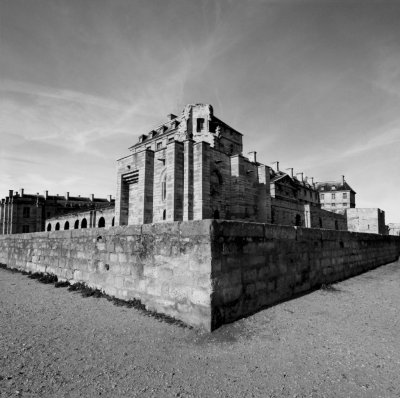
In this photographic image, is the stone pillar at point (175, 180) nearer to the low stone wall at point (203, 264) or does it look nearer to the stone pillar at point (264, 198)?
the stone pillar at point (264, 198)

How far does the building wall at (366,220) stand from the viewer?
36.5 meters

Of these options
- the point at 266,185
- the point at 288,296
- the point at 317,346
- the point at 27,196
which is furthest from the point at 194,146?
the point at 27,196

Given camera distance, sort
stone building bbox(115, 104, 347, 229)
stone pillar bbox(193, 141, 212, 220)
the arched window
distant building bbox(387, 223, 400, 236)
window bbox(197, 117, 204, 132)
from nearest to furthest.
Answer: stone pillar bbox(193, 141, 212, 220)
stone building bbox(115, 104, 347, 229)
the arched window
window bbox(197, 117, 204, 132)
distant building bbox(387, 223, 400, 236)

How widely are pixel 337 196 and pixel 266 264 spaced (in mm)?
66359

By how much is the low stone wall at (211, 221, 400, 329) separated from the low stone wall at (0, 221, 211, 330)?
27 cm

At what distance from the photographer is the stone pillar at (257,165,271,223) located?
2666 cm

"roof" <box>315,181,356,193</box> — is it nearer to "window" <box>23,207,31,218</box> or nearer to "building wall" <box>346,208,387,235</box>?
"building wall" <box>346,208,387,235</box>

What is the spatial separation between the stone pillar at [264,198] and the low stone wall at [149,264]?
852 inches

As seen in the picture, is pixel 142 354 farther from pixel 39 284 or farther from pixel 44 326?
pixel 39 284

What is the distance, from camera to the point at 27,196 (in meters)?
50.6

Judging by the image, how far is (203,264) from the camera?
13.1ft

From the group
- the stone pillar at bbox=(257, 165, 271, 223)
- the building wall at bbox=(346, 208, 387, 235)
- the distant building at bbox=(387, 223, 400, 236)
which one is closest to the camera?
the stone pillar at bbox=(257, 165, 271, 223)

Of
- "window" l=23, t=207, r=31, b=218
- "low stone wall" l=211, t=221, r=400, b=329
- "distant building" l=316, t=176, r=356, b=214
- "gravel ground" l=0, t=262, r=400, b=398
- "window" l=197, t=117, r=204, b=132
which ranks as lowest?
"gravel ground" l=0, t=262, r=400, b=398

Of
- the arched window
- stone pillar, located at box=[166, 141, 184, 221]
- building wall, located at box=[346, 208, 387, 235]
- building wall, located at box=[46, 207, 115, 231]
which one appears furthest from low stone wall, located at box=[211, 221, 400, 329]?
building wall, located at box=[346, 208, 387, 235]
